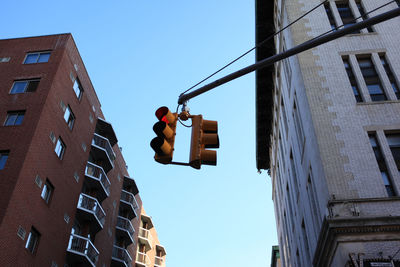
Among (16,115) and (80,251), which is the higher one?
(16,115)

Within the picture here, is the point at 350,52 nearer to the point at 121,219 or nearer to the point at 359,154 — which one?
the point at 359,154

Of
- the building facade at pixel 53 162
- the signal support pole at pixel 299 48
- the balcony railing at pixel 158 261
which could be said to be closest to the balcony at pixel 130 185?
the building facade at pixel 53 162

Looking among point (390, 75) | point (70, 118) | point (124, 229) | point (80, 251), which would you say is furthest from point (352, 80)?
point (124, 229)

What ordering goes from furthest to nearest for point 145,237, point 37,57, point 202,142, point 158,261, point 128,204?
point 158,261 → point 145,237 → point 128,204 → point 37,57 → point 202,142

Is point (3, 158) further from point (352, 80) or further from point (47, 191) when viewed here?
point (352, 80)

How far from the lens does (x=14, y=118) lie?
30.5m

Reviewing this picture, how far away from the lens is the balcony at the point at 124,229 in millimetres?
44763

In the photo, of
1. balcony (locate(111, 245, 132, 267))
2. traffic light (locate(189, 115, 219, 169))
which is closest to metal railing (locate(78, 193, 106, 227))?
balcony (locate(111, 245, 132, 267))

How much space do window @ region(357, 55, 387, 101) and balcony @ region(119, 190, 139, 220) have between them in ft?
102

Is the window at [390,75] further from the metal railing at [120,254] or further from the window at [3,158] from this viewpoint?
the metal railing at [120,254]

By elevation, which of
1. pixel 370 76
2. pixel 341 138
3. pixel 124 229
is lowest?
pixel 341 138

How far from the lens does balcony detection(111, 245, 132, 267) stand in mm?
42531

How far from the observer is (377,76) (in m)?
22.4

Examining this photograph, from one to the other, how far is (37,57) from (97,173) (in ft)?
35.7
